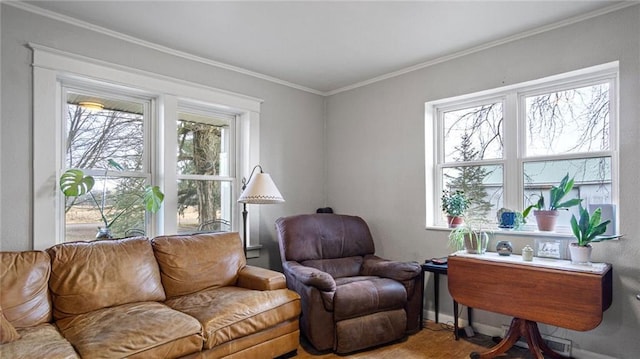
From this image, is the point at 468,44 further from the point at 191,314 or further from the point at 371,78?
the point at 191,314

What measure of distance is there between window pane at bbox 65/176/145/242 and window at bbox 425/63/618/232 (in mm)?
2570

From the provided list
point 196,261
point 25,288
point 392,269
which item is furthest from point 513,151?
point 25,288

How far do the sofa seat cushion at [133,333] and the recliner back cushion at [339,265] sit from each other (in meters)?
1.33

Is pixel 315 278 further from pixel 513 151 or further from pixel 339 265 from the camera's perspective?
pixel 513 151

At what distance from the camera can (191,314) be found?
2201 millimetres

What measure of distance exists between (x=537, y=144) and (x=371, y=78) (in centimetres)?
170

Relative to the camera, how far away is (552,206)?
2.60m

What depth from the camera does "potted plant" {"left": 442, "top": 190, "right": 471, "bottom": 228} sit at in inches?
124

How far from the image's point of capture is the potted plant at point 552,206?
250 cm

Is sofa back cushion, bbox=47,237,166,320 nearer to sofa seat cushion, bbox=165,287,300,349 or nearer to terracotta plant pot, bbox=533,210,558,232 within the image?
sofa seat cushion, bbox=165,287,300,349

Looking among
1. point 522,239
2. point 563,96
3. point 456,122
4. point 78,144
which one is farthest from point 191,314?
point 563,96

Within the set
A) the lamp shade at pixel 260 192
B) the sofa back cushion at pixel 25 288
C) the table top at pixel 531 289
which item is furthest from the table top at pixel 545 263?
the sofa back cushion at pixel 25 288

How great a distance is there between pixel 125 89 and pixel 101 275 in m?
1.45

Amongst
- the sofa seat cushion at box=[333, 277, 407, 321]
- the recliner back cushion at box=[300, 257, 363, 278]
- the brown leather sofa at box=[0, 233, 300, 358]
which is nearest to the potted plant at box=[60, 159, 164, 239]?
the brown leather sofa at box=[0, 233, 300, 358]
